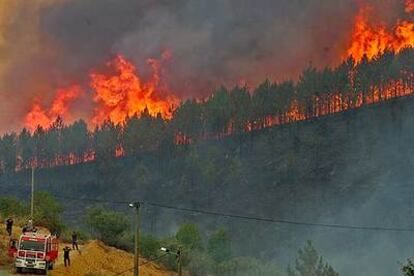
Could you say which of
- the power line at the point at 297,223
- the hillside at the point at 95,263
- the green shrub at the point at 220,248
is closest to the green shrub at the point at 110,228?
the hillside at the point at 95,263

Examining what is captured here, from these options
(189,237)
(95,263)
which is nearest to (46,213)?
(189,237)

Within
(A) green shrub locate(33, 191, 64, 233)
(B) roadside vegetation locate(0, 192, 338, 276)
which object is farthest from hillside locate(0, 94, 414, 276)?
(A) green shrub locate(33, 191, 64, 233)

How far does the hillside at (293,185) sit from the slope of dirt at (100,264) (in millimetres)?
40488

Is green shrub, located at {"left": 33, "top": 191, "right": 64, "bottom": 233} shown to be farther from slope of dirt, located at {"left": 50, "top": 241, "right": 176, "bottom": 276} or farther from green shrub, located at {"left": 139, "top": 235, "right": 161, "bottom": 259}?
slope of dirt, located at {"left": 50, "top": 241, "right": 176, "bottom": 276}

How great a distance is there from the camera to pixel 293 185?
140 meters

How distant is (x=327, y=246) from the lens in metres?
105

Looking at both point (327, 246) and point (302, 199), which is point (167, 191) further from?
point (327, 246)

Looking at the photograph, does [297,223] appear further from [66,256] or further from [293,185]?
[66,256]

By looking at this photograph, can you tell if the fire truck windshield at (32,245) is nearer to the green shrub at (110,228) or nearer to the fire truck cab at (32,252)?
the fire truck cab at (32,252)

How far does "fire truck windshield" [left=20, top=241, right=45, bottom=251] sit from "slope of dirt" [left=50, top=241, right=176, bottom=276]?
10.1ft

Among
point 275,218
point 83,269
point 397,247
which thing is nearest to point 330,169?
point 275,218

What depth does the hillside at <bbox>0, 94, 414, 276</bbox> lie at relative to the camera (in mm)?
108562

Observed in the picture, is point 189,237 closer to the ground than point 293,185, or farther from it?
closer to the ground

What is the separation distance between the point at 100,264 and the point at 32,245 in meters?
16.1
